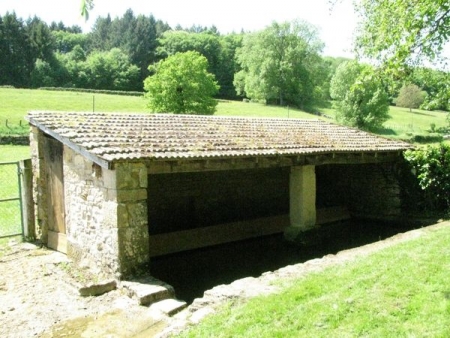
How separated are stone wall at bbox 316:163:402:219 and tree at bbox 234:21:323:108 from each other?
3633 cm

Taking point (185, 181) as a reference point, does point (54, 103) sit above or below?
above

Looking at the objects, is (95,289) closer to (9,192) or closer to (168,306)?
(168,306)

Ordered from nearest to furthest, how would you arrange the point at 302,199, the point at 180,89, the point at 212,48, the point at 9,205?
the point at 302,199
the point at 9,205
the point at 180,89
the point at 212,48

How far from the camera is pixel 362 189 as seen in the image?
1450 centimetres

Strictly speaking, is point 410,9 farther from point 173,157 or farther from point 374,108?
point 374,108

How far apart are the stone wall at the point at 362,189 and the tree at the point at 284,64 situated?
3633 cm

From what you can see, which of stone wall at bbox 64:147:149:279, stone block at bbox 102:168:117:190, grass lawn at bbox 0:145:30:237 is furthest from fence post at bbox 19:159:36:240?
stone block at bbox 102:168:117:190

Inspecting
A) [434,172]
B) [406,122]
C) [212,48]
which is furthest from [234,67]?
[434,172]

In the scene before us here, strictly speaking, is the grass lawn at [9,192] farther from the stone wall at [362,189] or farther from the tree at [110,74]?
the tree at [110,74]

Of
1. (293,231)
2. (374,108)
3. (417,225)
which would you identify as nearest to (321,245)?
(293,231)

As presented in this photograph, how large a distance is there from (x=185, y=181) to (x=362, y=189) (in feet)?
21.4

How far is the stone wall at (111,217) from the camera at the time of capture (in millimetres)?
7020

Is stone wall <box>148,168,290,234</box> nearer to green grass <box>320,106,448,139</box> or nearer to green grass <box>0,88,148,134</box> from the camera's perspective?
green grass <box>0,88,148,134</box>

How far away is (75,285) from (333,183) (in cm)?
1025
